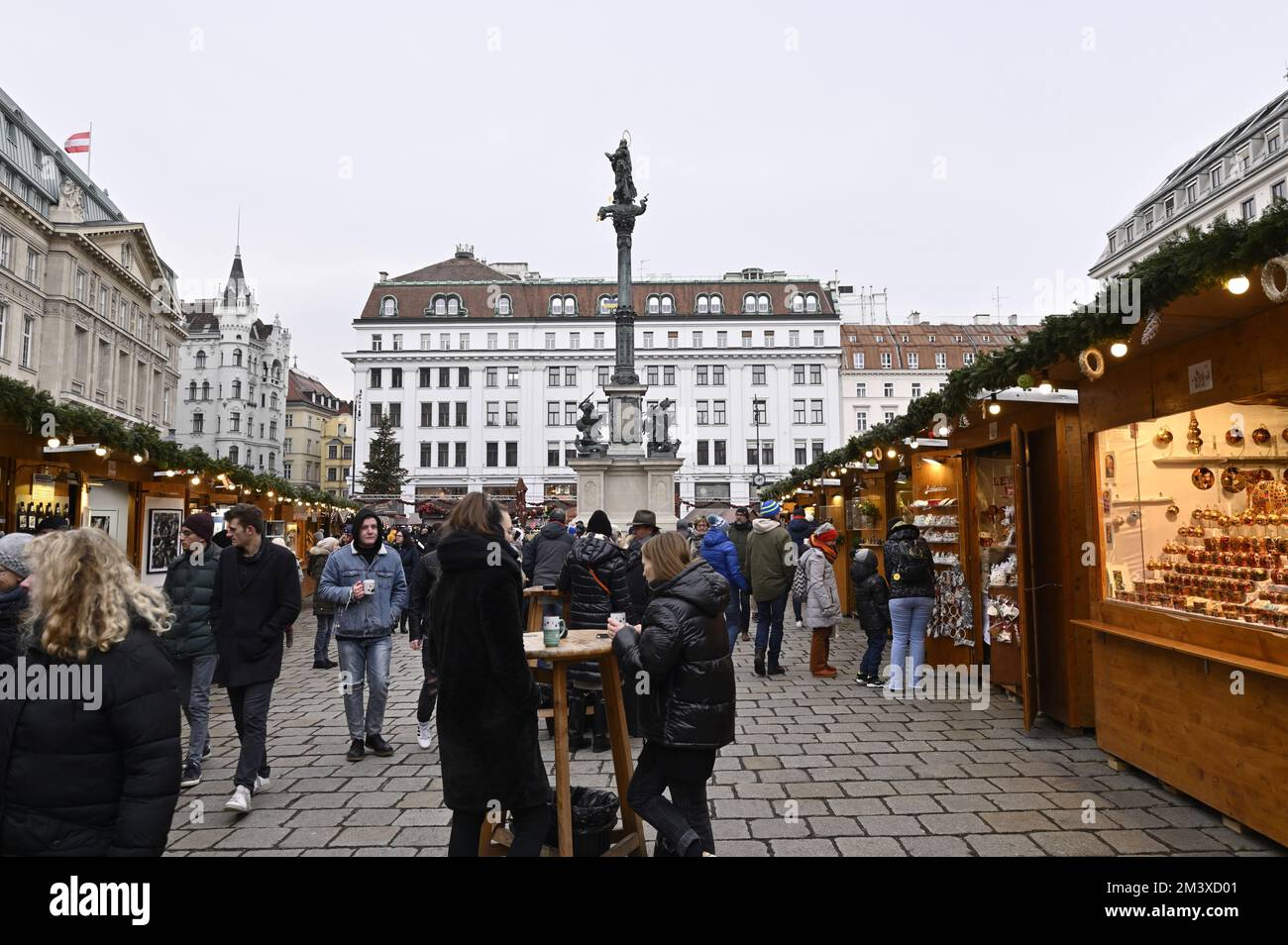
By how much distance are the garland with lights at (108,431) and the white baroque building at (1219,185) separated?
3416 cm

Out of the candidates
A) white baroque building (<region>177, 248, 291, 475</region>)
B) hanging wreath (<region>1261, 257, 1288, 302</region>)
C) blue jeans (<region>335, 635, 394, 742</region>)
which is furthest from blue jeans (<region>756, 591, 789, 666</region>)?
white baroque building (<region>177, 248, 291, 475</region>)

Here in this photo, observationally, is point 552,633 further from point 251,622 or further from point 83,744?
point 251,622

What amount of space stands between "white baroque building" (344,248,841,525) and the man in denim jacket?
50.9 m

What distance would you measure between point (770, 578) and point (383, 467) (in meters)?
47.3

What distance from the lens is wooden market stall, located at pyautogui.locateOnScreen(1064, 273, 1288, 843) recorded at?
444cm

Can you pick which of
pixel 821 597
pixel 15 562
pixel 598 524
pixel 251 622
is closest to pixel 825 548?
pixel 821 597

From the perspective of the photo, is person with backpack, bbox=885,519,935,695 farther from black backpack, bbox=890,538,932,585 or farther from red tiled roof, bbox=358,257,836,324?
red tiled roof, bbox=358,257,836,324

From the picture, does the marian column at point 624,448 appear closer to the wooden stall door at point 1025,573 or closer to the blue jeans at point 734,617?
the blue jeans at point 734,617

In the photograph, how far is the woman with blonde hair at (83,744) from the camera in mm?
2328

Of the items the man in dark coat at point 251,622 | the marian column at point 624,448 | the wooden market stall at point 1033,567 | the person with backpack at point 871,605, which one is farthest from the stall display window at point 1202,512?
the marian column at point 624,448

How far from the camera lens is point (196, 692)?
5672 millimetres

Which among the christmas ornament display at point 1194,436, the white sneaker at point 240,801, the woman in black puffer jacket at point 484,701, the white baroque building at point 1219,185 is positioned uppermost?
the white baroque building at point 1219,185
